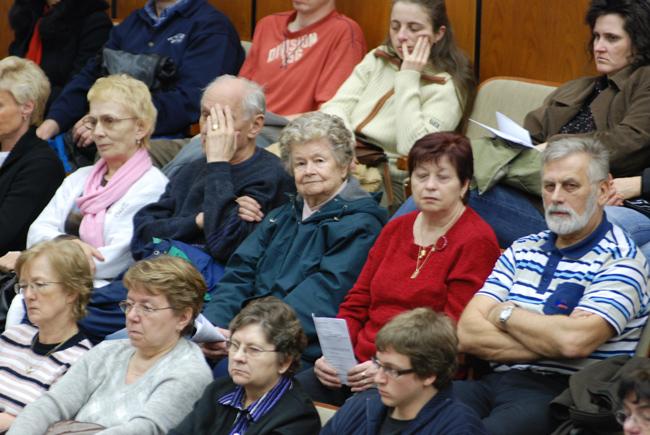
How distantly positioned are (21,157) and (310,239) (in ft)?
5.29

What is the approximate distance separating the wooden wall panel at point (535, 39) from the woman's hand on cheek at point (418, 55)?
0.47m

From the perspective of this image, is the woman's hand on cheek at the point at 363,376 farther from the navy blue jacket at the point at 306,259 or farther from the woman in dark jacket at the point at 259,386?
the navy blue jacket at the point at 306,259

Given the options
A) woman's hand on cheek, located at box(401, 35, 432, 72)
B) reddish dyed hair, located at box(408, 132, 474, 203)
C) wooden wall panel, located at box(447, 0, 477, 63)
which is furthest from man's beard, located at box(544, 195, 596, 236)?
wooden wall panel, located at box(447, 0, 477, 63)

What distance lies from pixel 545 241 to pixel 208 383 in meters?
1.05

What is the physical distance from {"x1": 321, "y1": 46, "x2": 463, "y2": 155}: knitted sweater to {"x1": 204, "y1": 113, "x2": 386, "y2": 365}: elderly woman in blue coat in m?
0.61

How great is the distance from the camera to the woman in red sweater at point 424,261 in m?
3.62

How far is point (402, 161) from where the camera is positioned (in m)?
4.66

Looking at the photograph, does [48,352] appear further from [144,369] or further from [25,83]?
[25,83]

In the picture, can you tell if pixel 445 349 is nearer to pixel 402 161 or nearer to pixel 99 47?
pixel 402 161

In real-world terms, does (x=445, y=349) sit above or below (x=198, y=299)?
above

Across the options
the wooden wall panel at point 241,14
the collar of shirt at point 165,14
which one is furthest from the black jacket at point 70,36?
the wooden wall panel at point 241,14

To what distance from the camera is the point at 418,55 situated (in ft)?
16.0

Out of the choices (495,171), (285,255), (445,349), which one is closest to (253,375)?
(445,349)

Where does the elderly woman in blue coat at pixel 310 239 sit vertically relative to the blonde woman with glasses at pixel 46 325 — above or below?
above
